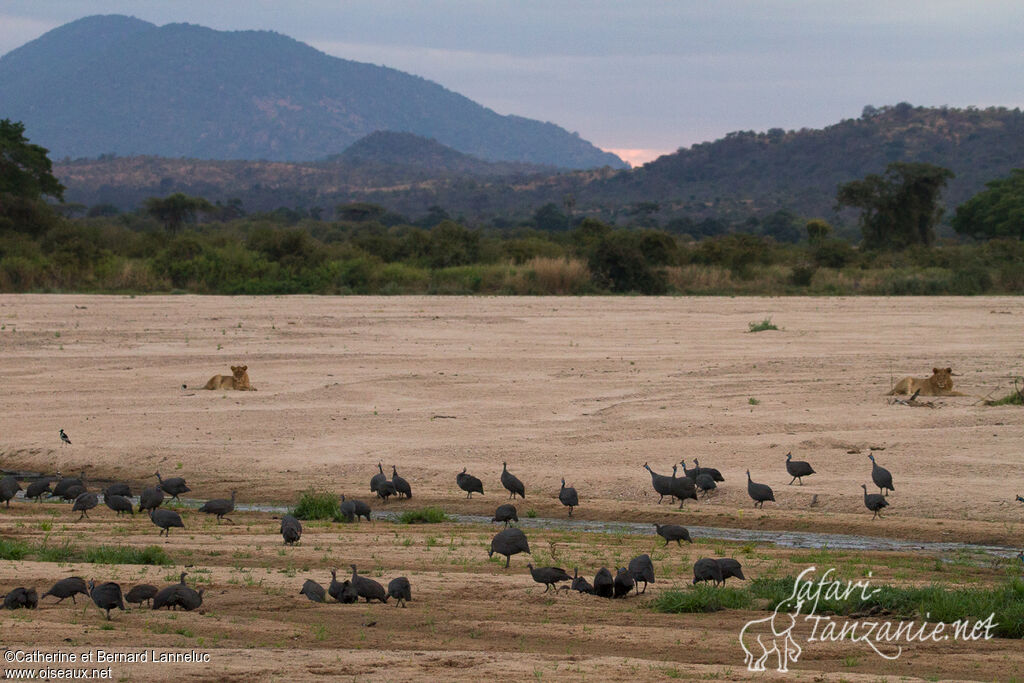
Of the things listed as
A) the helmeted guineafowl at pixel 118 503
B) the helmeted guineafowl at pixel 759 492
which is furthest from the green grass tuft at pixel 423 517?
the helmeted guineafowl at pixel 759 492

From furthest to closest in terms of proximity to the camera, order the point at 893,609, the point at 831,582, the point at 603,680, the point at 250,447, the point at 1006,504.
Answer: the point at 250,447 < the point at 1006,504 < the point at 831,582 < the point at 893,609 < the point at 603,680

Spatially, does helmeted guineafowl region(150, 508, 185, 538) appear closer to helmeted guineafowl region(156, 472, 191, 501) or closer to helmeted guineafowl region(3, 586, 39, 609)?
helmeted guineafowl region(156, 472, 191, 501)

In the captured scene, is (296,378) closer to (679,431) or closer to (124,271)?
(679,431)

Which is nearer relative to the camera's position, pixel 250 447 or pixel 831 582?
pixel 831 582

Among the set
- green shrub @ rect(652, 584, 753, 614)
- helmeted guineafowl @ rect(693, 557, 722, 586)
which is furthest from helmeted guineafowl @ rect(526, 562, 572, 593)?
helmeted guineafowl @ rect(693, 557, 722, 586)

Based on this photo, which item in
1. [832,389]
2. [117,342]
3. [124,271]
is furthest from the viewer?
[124,271]

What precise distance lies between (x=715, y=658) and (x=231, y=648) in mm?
2808

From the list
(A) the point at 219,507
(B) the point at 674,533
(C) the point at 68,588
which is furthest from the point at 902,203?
(C) the point at 68,588

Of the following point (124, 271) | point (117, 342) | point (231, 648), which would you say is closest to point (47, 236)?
point (124, 271)

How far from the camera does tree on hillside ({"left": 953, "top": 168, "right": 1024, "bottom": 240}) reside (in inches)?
2146

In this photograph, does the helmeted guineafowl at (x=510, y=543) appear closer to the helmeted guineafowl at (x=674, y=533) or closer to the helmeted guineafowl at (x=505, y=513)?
the helmeted guineafowl at (x=674, y=533)

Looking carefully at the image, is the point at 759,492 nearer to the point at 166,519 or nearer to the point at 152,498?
the point at 166,519

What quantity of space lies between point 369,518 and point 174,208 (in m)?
64.8

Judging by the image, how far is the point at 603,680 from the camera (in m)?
6.14
